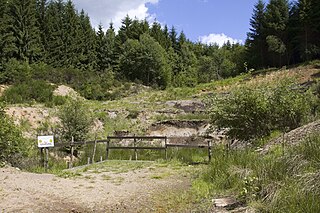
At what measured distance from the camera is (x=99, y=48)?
62.8 meters

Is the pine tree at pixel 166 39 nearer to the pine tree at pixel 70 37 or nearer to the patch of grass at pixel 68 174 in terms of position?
the pine tree at pixel 70 37

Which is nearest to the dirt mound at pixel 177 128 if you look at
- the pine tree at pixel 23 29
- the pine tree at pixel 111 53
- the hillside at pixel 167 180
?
the hillside at pixel 167 180

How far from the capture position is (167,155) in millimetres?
18078

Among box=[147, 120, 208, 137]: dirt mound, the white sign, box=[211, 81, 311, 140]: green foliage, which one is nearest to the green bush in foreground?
box=[211, 81, 311, 140]: green foliage

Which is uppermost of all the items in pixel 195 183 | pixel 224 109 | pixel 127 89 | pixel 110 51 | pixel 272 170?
pixel 110 51

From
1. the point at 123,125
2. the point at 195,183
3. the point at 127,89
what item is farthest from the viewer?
the point at 127,89

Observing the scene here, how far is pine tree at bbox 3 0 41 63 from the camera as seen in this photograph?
47094mm

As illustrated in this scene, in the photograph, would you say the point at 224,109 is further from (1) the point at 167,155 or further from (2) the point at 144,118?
(2) the point at 144,118

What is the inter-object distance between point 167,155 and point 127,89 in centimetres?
3284

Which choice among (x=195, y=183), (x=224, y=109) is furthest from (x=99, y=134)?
(x=195, y=183)

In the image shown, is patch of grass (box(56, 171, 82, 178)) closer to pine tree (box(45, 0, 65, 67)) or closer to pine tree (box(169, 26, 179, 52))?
pine tree (box(45, 0, 65, 67))

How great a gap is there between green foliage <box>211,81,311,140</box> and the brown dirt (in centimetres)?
327

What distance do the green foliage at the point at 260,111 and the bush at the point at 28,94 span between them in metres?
22.9

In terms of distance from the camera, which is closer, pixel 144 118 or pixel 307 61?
pixel 144 118
